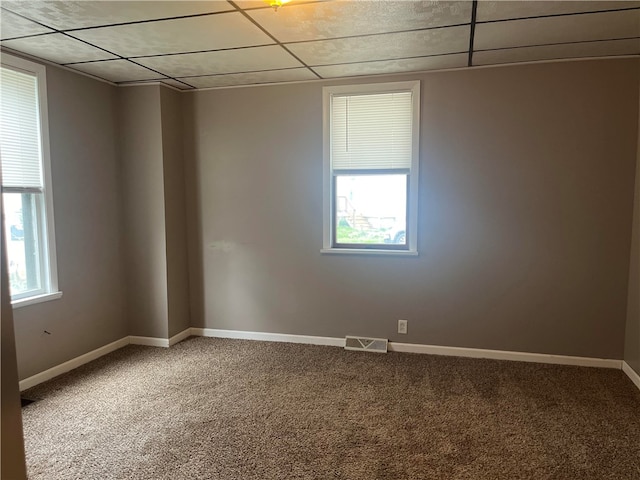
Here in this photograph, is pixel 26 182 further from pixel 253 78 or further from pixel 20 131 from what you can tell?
pixel 253 78

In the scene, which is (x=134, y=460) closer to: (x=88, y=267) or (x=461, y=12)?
(x=88, y=267)

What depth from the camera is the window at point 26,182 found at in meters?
3.08

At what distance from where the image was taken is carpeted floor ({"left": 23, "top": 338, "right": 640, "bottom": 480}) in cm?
225

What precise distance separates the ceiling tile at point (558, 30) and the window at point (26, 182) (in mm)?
3192

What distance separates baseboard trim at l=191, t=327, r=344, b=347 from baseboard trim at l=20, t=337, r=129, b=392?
72 cm

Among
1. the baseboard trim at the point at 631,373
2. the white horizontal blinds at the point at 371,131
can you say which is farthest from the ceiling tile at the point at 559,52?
the baseboard trim at the point at 631,373

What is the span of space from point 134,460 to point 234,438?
54cm

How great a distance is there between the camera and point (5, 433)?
158cm

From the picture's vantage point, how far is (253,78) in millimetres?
3807

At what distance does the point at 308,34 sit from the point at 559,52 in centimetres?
188

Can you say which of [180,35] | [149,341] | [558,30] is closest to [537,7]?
[558,30]

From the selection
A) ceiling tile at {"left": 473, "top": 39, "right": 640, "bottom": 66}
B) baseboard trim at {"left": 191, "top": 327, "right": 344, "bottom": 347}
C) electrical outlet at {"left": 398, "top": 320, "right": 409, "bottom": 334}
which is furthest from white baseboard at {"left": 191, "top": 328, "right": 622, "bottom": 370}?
ceiling tile at {"left": 473, "top": 39, "right": 640, "bottom": 66}

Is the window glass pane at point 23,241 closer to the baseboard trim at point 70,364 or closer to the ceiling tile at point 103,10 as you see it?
the baseboard trim at point 70,364

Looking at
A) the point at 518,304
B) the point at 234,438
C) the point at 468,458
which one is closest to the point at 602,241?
the point at 518,304
